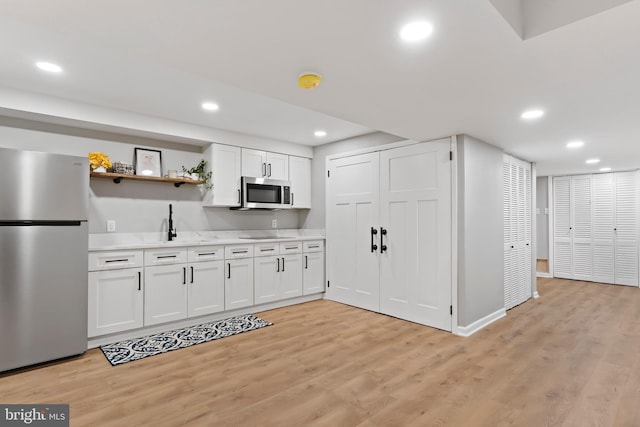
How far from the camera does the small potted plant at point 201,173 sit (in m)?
4.30

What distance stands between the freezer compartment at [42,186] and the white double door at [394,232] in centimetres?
313

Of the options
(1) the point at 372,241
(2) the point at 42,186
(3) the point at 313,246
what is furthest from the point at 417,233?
(2) the point at 42,186

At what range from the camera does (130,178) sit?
3.81 meters

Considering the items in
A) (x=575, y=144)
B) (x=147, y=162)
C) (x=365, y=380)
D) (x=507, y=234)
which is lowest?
(x=365, y=380)

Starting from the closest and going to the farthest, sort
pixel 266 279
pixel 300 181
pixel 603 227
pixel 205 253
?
1. pixel 205 253
2. pixel 266 279
3. pixel 300 181
4. pixel 603 227

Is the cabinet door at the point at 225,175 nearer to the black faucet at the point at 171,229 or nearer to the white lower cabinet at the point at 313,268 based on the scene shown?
the black faucet at the point at 171,229

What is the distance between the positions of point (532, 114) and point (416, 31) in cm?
192

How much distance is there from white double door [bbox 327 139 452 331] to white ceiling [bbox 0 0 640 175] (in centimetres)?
63

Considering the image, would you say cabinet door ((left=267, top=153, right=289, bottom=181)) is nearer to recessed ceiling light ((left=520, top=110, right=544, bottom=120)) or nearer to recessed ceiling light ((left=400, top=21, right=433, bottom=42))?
recessed ceiling light ((left=520, top=110, right=544, bottom=120))

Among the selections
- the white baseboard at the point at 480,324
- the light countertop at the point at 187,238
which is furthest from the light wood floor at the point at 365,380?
the light countertop at the point at 187,238

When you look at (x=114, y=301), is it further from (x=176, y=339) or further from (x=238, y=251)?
(x=238, y=251)

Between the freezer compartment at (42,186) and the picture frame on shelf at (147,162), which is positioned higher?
the picture frame on shelf at (147,162)

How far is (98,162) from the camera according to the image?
350cm

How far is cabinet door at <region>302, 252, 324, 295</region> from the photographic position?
4.91 m
